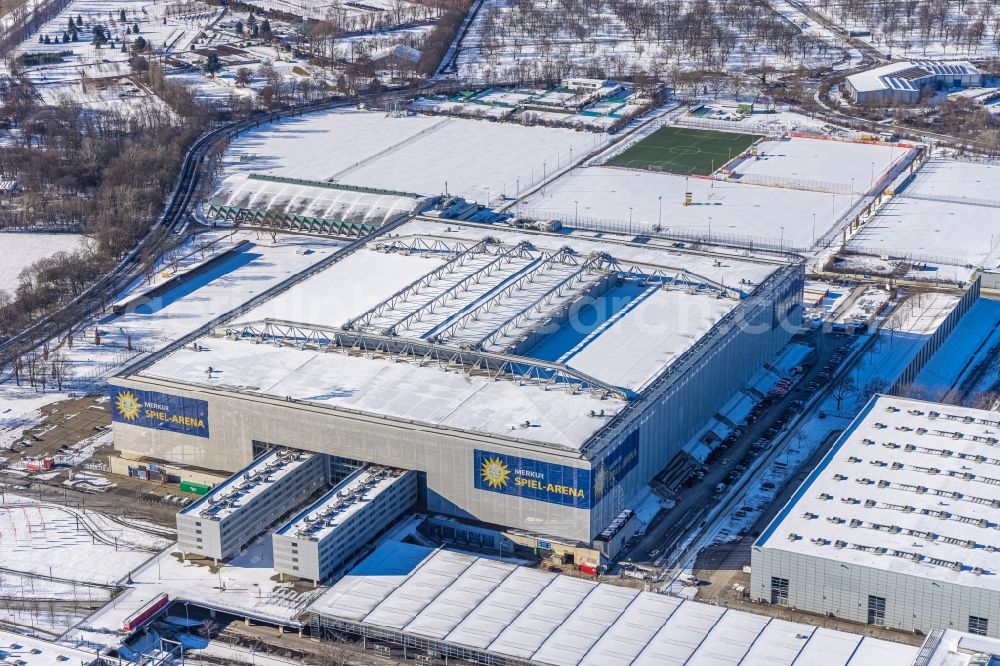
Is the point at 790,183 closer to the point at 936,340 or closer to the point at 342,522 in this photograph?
the point at 936,340

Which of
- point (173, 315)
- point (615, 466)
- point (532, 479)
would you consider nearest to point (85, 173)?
point (173, 315)

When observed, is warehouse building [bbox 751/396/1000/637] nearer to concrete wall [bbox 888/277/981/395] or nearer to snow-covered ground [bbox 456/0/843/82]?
concrete wall [bbox 888/277/981/395]

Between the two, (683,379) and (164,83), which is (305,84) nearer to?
(164,83)

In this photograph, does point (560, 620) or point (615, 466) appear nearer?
point (560, 620)

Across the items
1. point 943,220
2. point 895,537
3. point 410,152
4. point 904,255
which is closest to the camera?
point 895,537

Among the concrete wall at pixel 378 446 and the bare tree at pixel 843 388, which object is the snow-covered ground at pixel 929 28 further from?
the concrete wall at pixel 378 446

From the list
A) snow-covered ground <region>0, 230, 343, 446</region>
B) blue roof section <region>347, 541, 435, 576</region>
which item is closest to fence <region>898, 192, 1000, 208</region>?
snow-covered ground <region>0, 230, 343, 446</region>

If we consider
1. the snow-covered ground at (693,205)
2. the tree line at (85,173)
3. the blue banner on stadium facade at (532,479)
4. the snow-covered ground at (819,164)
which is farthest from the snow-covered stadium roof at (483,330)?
the snow-covered ground at (819,164)

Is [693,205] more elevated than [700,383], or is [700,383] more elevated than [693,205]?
[693,205]
